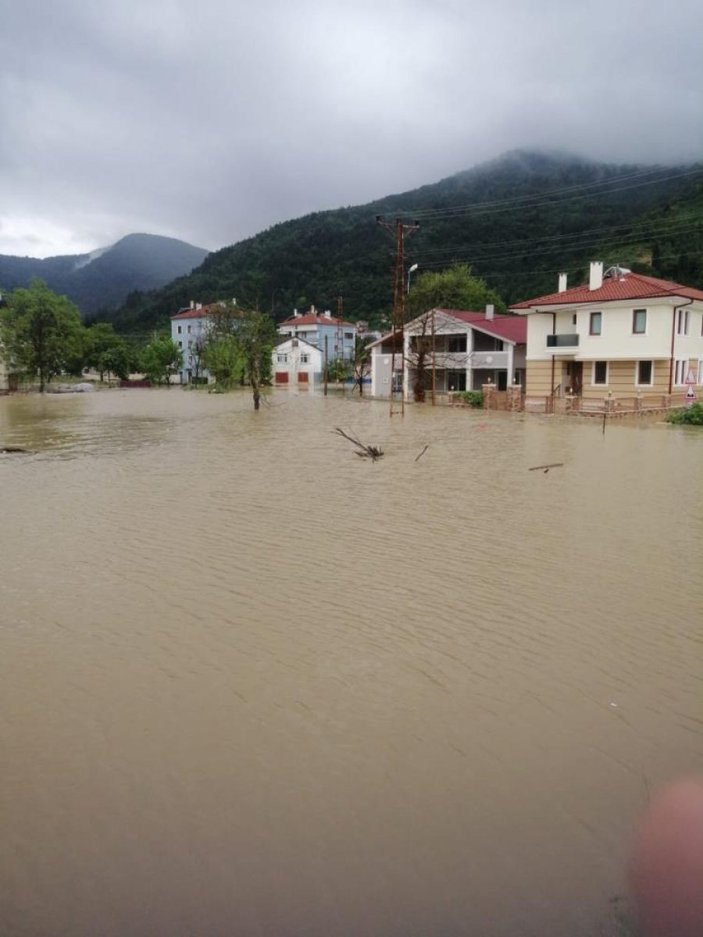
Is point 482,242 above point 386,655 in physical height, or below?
above

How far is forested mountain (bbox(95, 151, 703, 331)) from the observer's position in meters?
78.9

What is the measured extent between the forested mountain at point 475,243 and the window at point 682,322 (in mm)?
29488

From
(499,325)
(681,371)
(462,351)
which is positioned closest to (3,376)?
(462,351)

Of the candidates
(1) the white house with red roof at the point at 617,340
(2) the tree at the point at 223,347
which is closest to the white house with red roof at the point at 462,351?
(1) the white house with red roof at the point at 617,340

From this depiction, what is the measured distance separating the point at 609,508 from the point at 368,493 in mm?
4387

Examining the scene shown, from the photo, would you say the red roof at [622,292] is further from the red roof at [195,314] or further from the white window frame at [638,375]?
the red roof at [195,314]

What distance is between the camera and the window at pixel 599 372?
39503 mm

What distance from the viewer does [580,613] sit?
23.7 feet

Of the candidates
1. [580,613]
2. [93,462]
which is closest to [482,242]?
[93,462]

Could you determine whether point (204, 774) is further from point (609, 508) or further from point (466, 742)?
point (609, 508)

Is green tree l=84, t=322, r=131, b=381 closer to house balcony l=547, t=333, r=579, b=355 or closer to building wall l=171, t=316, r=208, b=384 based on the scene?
building wall l=171, t=316, r=208, b=384

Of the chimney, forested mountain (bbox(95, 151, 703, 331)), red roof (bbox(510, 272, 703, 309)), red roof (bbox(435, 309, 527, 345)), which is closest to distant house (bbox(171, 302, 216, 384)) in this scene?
forested mountain (bbox(95, 151, 703, 331))

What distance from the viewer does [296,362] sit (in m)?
91.9

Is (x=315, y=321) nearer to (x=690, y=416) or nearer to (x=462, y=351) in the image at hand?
(x=462, y=351)
